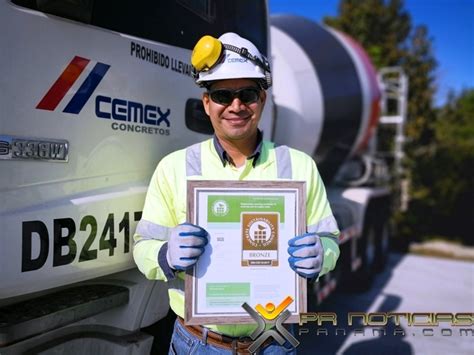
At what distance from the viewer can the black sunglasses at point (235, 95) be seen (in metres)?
1.63

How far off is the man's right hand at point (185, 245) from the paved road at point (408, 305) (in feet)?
2.33

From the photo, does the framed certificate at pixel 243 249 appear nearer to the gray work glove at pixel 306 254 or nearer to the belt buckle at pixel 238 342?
the gray work glove at pixel 306 254

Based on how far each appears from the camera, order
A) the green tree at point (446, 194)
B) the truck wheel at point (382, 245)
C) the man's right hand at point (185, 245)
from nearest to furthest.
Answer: the man's right hand at point (185, 245) < the truck wheel at point (382, 245) < the green tree at point (446, 194)

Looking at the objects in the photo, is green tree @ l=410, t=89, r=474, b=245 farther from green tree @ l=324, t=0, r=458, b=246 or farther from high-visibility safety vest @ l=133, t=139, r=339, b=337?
high-visibility safety vest @ l=133, t=139, r=339, b=337

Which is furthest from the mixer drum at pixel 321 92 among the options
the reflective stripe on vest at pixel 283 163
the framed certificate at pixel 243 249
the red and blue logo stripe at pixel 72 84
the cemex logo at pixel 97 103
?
the framed certificate at pixel 243 249

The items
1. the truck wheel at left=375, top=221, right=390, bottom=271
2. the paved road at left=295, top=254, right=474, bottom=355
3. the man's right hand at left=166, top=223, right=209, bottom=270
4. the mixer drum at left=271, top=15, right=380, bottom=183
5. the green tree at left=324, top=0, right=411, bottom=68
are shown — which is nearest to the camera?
A: the man's right hand at left=166, top=223, right=209, bottom=270

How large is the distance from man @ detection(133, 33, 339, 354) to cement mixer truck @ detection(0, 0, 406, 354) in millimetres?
281

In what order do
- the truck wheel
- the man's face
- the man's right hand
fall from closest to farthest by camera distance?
1. the man's right hand
2. the man's face
3. the truck wheel

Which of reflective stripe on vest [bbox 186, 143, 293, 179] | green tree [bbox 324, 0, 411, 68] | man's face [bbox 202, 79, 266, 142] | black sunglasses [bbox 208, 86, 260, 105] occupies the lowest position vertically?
reflective stripe on vest [bbox 186, 143, 293, 179]

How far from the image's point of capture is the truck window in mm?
1699

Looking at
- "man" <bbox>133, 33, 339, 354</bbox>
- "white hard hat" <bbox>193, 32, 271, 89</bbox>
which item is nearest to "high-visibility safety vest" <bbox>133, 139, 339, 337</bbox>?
"man" <bbox>133, 33, 339, 354</bbox>

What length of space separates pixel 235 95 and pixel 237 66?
10 cm

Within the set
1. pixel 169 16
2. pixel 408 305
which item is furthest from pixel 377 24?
pixel 169 16

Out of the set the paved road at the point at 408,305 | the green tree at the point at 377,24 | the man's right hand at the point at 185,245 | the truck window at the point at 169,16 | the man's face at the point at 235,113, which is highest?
the green tree at the point at 377,24
